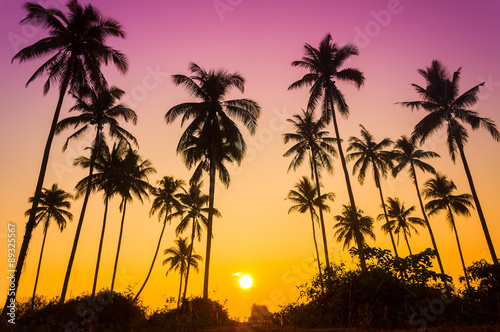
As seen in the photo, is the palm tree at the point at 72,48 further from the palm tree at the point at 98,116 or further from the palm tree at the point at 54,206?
the palm tree at the point at 54,206

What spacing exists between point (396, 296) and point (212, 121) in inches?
593

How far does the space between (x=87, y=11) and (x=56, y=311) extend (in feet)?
56.6

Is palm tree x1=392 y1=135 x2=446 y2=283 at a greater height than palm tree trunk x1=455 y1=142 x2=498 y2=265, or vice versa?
palm tree x1=392 y1=135 x2=446 y2=283

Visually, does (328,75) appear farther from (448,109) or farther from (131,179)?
(131,179)

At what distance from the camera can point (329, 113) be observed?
21.4 metres

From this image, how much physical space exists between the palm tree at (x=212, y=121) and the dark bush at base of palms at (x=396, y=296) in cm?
930

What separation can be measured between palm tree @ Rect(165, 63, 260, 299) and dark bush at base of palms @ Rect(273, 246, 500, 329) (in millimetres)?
9300

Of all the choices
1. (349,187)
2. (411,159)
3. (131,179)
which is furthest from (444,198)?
(131,179)

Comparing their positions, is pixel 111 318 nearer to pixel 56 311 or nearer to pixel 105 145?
pixel 56 311

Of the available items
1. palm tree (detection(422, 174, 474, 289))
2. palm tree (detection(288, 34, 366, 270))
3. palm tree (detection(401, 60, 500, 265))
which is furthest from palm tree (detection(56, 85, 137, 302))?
palm tree (detection(422, 174, 474, 289))

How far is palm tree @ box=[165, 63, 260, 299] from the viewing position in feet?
63.3

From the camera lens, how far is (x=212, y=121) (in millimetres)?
20172

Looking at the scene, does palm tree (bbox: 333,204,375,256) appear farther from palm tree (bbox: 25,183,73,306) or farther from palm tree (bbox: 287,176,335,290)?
palm tree (bbox: 25,183,73,306)

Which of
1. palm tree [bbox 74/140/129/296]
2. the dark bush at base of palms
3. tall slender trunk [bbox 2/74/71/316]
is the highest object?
palm tree [bbox 74/140/129/296]
